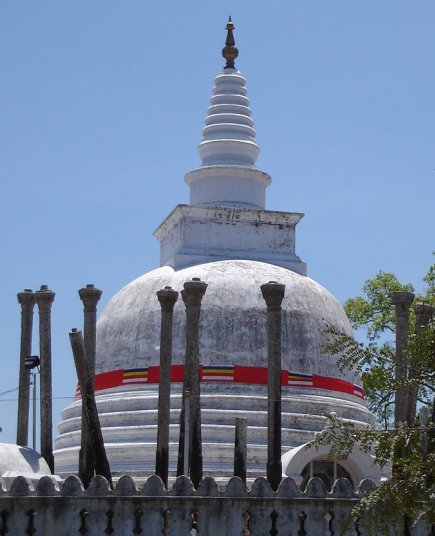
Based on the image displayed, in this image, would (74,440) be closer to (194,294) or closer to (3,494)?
(194,294)

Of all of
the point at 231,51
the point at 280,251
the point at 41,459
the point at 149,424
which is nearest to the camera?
the point at 41,459

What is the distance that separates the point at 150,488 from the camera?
983 inches

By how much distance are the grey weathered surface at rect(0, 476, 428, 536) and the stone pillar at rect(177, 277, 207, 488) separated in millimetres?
3899

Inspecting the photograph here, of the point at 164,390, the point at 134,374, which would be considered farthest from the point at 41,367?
the point at 134,374

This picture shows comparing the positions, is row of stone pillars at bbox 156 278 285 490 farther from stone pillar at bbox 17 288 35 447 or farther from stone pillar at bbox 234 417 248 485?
stone pillar at bbox 17 288 35 447

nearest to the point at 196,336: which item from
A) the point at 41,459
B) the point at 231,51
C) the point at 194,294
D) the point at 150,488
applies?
the point at 194,294

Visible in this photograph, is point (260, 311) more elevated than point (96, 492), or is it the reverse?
point (260, 311)

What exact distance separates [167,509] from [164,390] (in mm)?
5495

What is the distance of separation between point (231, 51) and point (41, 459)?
793 inches

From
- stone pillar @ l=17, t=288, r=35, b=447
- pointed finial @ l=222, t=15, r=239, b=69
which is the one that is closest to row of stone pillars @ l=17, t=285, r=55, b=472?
stone pillar @ l=17, t=288, r=35, b=447

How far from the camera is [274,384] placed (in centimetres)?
2966

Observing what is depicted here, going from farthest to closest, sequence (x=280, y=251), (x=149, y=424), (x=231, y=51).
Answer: (x=231, y=51)
(x=280, y=251)
(x=149, y=424)

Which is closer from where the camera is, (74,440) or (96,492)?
(96,492)

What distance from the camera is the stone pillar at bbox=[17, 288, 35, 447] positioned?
34.1 meters
